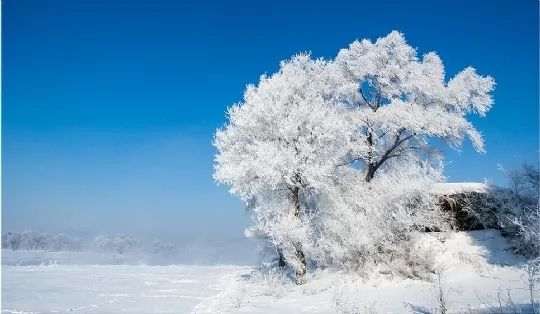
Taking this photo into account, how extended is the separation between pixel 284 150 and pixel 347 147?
3.32 metres

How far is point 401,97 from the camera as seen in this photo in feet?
75.8

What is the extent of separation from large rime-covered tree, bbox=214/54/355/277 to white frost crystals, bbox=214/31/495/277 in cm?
5

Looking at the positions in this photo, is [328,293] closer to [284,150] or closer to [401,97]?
[284,150]

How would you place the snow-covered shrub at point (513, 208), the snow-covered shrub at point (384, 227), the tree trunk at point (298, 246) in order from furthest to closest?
1. the tree trunk at point (298, 246)
2. the snow-covered shrub at point (384, 227)
3. the snow-covered shrub at point (513, 208)

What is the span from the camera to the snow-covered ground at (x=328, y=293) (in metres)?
13.8

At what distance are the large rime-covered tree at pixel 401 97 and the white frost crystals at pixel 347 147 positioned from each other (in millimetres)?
51

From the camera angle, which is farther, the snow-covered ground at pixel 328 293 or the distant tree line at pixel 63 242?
the distant tree line at pixel 63 242

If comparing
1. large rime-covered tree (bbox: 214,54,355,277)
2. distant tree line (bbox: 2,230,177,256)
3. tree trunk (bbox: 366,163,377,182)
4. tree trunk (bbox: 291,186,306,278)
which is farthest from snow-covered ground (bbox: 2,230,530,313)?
distant tree line (bbox: 2,230,177,256)

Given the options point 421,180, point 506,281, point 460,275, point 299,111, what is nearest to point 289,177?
point 299,111

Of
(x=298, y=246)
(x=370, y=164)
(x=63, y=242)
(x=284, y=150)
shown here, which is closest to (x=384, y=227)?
(x=298, y=246)

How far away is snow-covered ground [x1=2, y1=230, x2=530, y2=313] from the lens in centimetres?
1380

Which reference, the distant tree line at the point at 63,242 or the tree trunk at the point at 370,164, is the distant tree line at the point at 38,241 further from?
the tree trunk at the point at 370,164

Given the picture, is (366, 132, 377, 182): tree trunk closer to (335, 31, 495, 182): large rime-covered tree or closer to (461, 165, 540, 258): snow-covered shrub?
(335, 31, 495, 182): large rime-covered tree

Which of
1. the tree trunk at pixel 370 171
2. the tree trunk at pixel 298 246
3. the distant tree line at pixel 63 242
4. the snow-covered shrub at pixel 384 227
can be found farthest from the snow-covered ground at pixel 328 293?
the distant tree line at pixel 63 242
